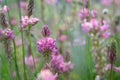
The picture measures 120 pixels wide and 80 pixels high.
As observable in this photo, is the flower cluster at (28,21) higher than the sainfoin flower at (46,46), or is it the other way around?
the flower cluster at (28,21)

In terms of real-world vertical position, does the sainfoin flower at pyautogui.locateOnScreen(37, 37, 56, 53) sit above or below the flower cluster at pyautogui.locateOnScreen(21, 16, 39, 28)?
below

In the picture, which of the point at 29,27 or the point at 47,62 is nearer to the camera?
the point at 47,62

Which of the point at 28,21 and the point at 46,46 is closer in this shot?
the point at 46,46

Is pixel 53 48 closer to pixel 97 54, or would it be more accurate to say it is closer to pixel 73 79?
pixel 97 54

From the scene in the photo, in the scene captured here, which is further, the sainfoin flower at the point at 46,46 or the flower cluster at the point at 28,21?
the flower cluster at the point at 28,21

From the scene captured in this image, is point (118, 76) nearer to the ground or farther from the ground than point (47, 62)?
nearer to the ground

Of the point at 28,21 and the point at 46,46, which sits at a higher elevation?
the point at 28,21

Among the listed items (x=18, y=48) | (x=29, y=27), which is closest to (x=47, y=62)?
(x=29, y=27)

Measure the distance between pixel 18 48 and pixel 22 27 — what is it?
2189 mm

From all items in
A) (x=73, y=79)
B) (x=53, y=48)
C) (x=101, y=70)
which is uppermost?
(x=53, y=48)

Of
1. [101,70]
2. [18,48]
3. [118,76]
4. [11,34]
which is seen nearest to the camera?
[11,34]

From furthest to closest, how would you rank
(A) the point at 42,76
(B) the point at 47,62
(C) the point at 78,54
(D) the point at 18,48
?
(D) the point at 18,48
(C) the point at 78,54
(B) the point at 47,62
(A) the point at 42,76

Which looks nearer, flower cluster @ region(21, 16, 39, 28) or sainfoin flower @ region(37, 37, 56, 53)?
sainfoin flower @ region(37, 37, 56, 53)

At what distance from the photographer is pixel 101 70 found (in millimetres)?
2322
